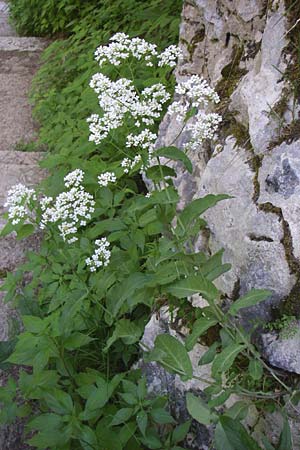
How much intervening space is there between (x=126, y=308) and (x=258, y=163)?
746 mm

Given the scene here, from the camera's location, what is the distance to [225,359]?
197cm

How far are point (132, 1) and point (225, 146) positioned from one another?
3418mm

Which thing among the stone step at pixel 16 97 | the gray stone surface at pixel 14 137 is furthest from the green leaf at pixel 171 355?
the stone step at pixel 16 97

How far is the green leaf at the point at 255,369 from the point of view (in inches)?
79.4

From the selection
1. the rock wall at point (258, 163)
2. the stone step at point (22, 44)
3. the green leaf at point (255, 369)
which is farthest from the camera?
the stone step at point (22, 44)

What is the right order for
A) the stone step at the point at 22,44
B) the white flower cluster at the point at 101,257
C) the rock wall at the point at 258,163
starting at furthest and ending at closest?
the stone step at the point at 22,44
the white flower cluster at the point at 101,257
the rock wall at the point at 258,163

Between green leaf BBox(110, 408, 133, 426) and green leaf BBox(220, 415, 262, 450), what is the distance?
544 mm

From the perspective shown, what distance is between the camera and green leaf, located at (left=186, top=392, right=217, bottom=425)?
6.52 feet

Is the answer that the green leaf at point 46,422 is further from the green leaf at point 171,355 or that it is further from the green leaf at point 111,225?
the green leaf at point 111,225

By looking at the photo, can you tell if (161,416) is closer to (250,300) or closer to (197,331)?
(197,331)

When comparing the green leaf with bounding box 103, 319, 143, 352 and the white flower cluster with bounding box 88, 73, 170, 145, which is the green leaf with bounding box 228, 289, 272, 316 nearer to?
the green leaf with bounding box 103, 319, 143, 352

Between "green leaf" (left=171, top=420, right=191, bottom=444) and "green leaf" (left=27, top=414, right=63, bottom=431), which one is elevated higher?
"green leaf" (left=27, top=414, right=63, bottom=431)

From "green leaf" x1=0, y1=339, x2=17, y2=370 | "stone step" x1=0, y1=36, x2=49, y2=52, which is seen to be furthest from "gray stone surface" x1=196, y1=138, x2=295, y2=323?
"stone step" x1=0, y1=36, x2=49, y2=52

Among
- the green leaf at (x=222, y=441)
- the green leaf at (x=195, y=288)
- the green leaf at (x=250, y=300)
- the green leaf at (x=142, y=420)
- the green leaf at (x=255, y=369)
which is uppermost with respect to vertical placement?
the green leaf at (x=195, y=288)
